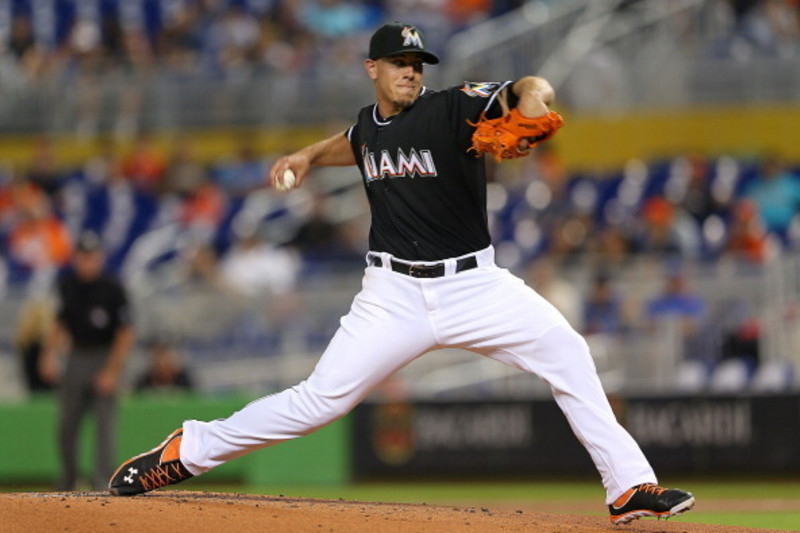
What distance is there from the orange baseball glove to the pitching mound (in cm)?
167

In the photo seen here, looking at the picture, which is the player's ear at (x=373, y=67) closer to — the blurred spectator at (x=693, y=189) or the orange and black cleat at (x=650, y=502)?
the orange and black cleat at (x=650, y=502)

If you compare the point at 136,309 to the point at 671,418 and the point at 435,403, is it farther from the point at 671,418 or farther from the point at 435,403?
the point at 671,418

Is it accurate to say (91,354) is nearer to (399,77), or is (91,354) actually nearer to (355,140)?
(355,140)

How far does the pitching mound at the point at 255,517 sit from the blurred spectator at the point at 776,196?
9561 mm

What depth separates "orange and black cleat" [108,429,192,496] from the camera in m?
6.72

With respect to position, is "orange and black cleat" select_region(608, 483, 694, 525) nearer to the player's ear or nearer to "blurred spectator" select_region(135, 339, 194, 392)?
the player's ear

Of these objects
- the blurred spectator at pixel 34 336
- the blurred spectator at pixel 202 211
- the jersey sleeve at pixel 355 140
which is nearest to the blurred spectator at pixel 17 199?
the blurred spectator at pixel 202 211

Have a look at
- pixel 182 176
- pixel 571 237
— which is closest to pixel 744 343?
pixel 571 237

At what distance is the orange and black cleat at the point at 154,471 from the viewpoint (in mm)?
6719

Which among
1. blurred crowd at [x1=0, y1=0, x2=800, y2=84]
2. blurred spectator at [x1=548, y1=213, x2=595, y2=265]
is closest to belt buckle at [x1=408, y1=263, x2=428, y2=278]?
blurred spectator at [x1=548, y1=213, x2=595, y2=265]

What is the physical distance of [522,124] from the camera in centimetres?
606

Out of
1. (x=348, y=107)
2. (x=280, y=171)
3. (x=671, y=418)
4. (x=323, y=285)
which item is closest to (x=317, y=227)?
(x=323, y=285)

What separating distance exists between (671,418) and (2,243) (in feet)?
27.2

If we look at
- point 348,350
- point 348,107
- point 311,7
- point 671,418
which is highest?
point 311,7
